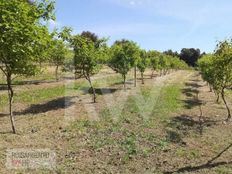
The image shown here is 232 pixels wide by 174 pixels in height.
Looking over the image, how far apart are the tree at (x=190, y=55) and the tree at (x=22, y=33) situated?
6329 inches

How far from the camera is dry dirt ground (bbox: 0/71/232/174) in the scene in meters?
18.3

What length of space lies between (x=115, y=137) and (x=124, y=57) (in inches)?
970

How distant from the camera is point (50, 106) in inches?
1308

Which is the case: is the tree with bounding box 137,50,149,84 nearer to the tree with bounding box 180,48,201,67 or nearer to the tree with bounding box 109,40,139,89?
the tree with bounding box 109,40,139,89

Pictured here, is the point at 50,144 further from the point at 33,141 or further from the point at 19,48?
the point at 19,48

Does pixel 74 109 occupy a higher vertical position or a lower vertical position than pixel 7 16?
lower

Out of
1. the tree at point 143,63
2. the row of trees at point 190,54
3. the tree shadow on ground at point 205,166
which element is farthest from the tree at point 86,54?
the row of trees at point 190,54

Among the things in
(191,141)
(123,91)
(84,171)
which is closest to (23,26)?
(84,171)

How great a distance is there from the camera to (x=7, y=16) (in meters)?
18.4

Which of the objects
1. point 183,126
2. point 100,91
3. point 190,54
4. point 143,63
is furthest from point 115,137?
point 190,54

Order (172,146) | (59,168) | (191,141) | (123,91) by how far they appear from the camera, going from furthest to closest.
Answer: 1. (123,91)
2. (191,141)
3. (172,146)
4. (59,168)

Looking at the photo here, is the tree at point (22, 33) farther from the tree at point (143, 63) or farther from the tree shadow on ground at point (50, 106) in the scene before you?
the tree at point (143, 63)

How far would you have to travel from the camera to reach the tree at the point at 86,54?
34.5m

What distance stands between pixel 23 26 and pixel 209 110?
23590 mm
